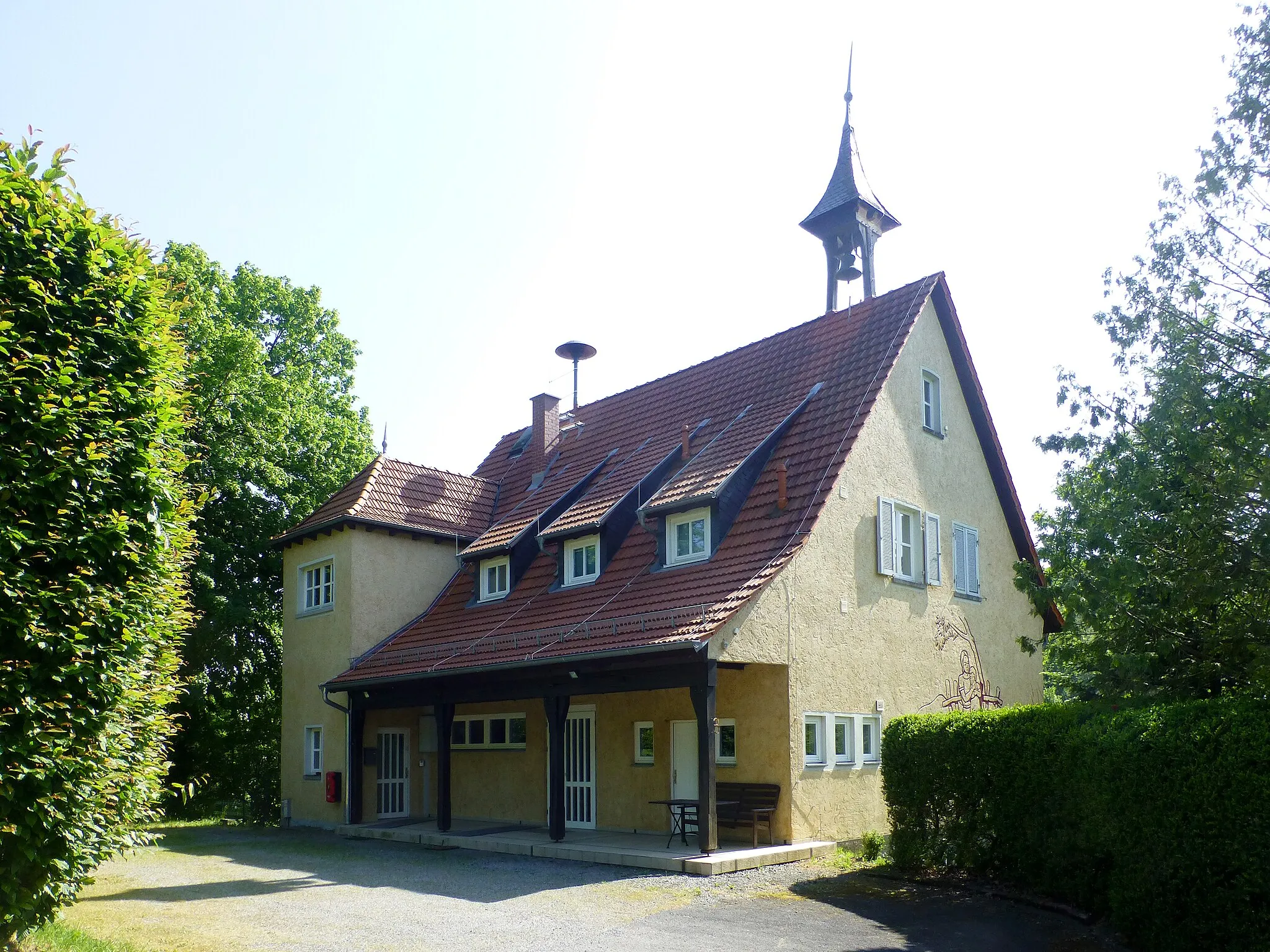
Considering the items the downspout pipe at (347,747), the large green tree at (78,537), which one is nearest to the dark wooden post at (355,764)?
the downspout pipe at (347,747)

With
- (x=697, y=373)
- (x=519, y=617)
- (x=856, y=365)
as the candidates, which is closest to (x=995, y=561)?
(x=856, y=365)

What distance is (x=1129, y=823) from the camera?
10148 mm

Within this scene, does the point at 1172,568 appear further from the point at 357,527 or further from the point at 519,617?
the point at 357,527

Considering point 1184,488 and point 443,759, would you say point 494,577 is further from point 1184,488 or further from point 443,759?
point 1184,488

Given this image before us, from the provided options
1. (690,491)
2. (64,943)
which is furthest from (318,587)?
(64,943)

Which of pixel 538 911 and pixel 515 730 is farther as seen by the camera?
pixel 515 730

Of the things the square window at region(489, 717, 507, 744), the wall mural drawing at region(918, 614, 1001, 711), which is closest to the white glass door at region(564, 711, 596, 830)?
the square window at region(489, 717, 507, 744)

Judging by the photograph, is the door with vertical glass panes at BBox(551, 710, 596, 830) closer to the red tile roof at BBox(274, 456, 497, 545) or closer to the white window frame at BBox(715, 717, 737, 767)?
the white window frame at BBox(715, 717, 737, 767)

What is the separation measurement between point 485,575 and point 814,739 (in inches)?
333

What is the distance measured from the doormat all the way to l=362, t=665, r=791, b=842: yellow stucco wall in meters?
0.43

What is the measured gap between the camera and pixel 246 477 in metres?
29.4

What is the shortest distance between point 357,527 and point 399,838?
6.42 meters

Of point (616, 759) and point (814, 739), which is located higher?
point (814, 739)

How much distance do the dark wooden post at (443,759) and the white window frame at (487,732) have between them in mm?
822
